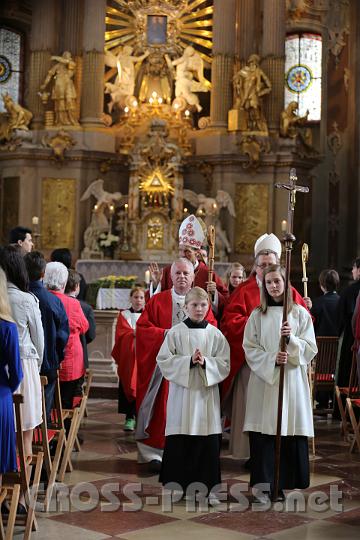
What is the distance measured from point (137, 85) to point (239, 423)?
15597mm

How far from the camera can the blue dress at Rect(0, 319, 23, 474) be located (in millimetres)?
5430

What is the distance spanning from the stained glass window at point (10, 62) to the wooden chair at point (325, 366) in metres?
17.0

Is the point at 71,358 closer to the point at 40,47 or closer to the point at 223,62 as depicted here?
the point at 223,62

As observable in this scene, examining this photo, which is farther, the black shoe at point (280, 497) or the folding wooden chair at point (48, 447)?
the black shoe at point (280, 497)

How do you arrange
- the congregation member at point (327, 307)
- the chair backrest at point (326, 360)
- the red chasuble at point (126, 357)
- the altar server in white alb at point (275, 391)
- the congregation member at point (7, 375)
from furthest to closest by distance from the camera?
the congregation member at point (327, 307)
the chair backrest at point (326, 360)
the red chasuble at point (126, 357)
the altar server in white alb at point (275, 391)
the congregation member at point (7, 375)

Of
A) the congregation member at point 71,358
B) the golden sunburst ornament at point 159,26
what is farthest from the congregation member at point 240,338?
the golden sunburst ornament at point 159,26

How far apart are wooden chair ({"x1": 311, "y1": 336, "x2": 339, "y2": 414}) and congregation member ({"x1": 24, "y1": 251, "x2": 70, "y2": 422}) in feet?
Result: 14.4

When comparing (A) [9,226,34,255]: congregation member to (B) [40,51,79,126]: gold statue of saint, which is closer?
(A) [9,226,34,255]: congregation member

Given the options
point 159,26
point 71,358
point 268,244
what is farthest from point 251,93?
point 71,358

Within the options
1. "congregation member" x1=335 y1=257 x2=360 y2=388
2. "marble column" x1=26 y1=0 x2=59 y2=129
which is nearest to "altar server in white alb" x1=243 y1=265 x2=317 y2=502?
"congregation member" x1=335 y1=257 x2=360 y2=388

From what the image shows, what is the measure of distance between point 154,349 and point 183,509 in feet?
6.11

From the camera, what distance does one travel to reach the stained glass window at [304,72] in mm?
25688

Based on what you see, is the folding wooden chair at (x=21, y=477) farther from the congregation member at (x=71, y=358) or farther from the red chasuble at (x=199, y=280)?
the red chasuble at (x=199, y=280)

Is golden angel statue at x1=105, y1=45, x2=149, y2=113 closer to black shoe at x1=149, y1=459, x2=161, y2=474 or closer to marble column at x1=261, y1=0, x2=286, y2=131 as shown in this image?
marble column at x1=261, y1=0, x2=286, y2=131
